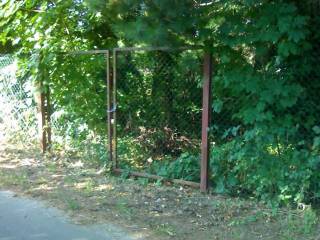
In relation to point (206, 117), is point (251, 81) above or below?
above

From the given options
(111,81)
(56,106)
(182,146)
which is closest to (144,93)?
(111,81)

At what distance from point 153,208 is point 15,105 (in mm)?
5917

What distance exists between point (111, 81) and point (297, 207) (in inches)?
140

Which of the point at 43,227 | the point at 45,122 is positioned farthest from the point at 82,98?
the point at 43,227

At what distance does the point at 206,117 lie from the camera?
6.29 meters

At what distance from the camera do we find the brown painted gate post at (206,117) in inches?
242

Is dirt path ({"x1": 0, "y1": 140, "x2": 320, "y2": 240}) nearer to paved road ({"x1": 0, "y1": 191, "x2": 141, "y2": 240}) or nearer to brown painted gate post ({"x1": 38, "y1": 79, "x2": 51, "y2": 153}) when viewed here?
paved road ({"x1": 0, "y1": 191, "x2": 141, "y2": 240})

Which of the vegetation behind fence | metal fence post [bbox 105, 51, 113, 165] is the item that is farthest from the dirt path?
metal fence post [bbox 105, 51, 113, 165]

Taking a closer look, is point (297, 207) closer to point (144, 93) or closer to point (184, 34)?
point (184, 34)

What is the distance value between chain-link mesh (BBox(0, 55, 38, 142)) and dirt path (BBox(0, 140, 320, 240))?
2.16 m

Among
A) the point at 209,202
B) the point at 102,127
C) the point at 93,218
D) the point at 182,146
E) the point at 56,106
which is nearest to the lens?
the point at 93,218

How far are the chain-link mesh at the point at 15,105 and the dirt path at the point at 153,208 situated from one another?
2.16m

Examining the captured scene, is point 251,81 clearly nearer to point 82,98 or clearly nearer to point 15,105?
point 82,98

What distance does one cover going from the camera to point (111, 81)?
309 inches
